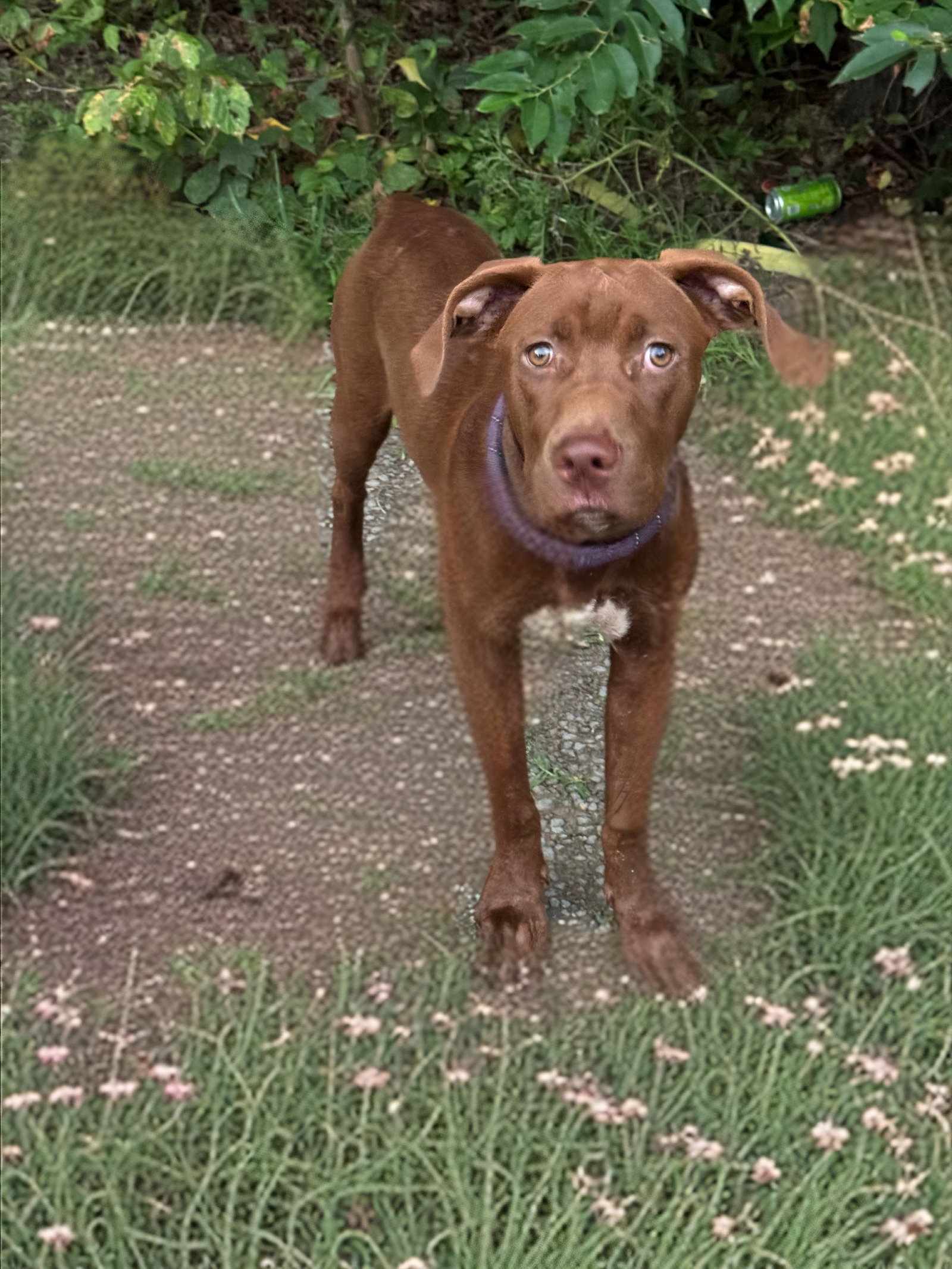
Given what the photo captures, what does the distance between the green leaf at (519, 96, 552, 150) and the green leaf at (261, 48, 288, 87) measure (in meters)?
1.43

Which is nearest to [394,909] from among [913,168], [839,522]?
[839,522]

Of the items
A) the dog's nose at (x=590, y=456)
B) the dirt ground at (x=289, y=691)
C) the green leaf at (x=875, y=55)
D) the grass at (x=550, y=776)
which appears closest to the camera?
the dog's nose at (x=590, y=456)

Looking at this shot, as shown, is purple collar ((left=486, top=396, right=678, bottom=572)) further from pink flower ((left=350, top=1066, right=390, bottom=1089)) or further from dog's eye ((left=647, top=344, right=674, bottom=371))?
pink flower ((left=350, top=1066, right=390, bottom=1089))

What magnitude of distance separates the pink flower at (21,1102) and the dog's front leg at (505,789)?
876 mm

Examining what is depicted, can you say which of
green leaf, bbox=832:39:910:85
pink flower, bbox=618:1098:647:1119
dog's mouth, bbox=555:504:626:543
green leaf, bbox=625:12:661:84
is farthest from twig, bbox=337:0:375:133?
pink flower, bbox=618:1098:647:1119

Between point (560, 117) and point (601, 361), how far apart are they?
1570mm

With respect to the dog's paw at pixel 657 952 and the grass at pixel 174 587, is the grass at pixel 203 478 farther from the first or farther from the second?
the dog's paw at pixel 657 952

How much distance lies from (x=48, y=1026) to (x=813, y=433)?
9.00 feet

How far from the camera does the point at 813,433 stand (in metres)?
4.37

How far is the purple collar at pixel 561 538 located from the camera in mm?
2545

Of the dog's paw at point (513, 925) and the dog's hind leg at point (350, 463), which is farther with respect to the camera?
the dog's hind leg at point (350, 463)

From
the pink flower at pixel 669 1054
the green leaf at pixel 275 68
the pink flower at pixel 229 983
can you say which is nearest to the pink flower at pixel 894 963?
the pink flower at pixel 669 1054

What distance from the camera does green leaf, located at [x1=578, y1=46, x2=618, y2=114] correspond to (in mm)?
3496

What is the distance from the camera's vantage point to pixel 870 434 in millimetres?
4309
